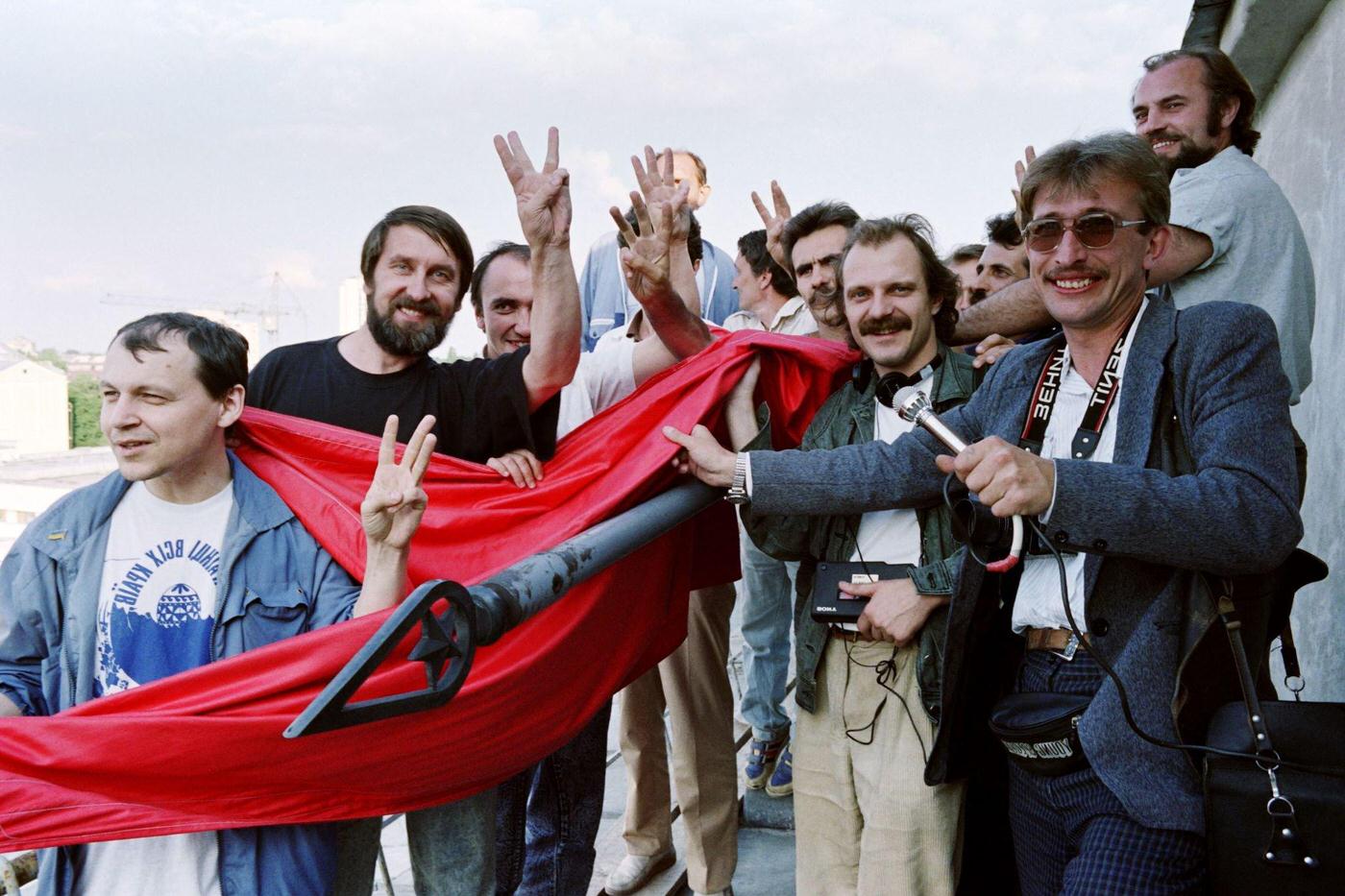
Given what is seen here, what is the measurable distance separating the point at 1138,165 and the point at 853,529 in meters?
1.07

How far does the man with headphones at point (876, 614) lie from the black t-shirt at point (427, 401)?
0.57 meters

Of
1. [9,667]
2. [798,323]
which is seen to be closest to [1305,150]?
[798,323]

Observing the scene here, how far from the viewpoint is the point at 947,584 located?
2.37 m

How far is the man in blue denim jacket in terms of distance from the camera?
2.03 m

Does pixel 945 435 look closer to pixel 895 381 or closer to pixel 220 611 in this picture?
pixel 895 381

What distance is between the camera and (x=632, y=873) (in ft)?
11.9

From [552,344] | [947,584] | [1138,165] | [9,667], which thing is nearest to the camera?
[1138,165]

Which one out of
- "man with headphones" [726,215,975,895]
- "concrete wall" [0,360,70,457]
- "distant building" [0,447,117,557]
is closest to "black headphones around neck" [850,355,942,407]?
"man with headphones" [726,215,975,895]

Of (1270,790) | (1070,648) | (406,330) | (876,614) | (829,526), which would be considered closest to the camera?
(1270,790)

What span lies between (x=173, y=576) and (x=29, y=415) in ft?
186

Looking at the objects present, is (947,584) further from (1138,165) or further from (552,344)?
(552,344)

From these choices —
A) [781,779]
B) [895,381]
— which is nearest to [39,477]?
[781,779]

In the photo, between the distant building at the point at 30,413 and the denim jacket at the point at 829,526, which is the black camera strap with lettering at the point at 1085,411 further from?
the distant building at the point at 30,413

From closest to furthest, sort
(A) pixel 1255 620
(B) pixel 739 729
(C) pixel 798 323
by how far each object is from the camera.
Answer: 1. (A) pixel 1255 620
2. (C) pixel 798 323
3. (B) pixel 739 729
